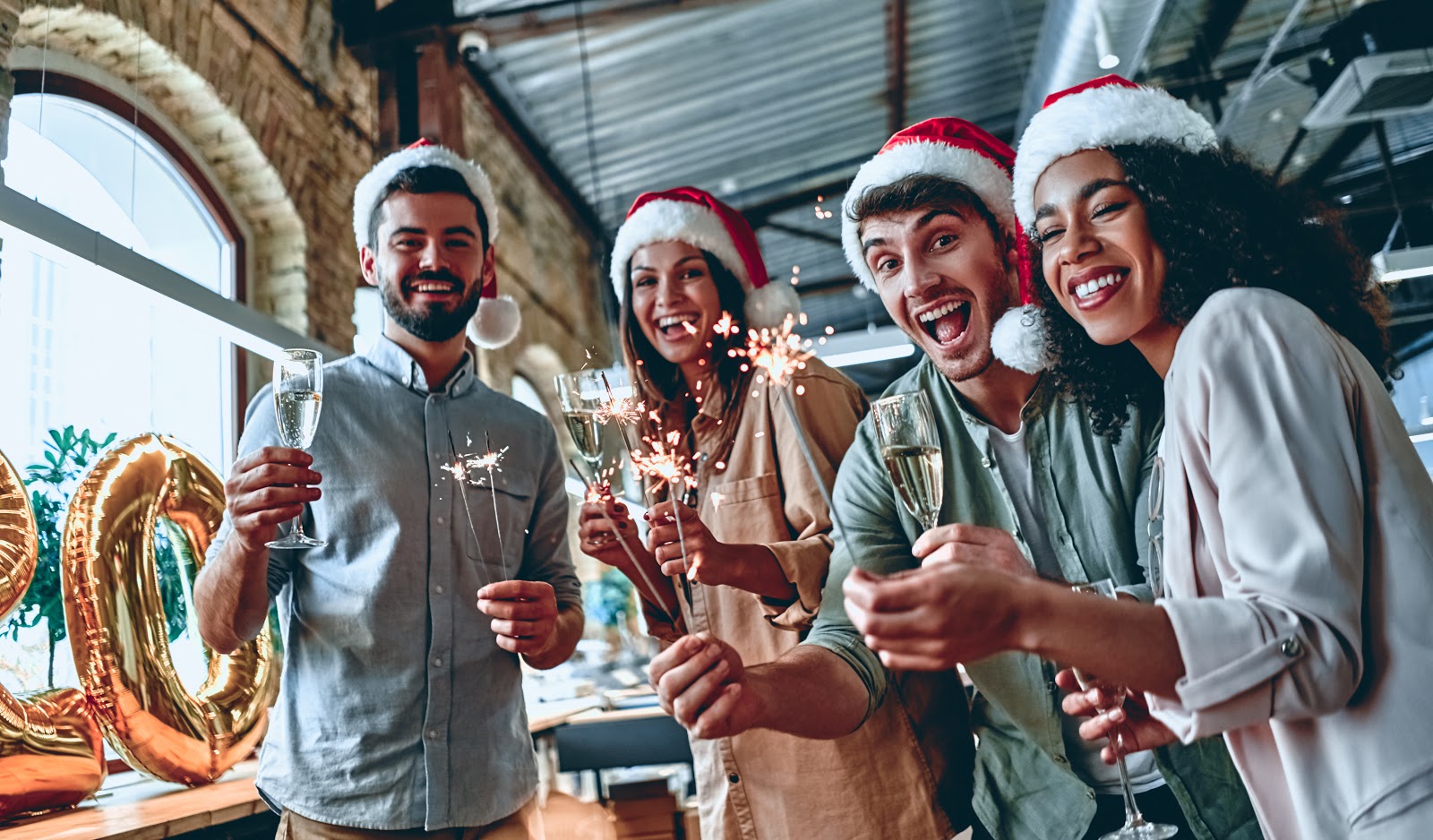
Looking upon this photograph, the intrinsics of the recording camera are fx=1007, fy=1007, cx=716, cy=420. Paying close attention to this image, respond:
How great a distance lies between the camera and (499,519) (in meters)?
2.12

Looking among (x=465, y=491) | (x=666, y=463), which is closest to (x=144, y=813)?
(x=465, y=491)

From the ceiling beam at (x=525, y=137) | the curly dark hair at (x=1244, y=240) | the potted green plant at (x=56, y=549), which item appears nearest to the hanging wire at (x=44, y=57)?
the potted green plant at (x=56, y=549)

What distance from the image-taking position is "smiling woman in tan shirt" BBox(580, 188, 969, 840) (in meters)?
1.75

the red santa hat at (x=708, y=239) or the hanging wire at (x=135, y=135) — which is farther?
the hanging wire at (x=135, y=135)

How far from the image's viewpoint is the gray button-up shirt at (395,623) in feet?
5.97

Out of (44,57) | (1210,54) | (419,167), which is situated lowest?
(419,167)

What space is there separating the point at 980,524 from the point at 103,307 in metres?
2.89

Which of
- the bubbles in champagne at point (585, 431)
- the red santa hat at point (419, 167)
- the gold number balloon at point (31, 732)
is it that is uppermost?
the red santa hat at point (419, 167)

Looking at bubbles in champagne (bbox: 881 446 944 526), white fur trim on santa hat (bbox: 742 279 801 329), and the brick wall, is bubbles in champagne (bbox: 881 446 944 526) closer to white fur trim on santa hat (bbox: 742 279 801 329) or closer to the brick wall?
white fur trim on santa hat (bbox: 742 279 801 329)

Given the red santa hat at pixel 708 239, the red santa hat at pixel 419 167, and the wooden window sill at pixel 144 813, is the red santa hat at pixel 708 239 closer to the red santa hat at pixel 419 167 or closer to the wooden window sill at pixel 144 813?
the red santa hat at pixel 419 167

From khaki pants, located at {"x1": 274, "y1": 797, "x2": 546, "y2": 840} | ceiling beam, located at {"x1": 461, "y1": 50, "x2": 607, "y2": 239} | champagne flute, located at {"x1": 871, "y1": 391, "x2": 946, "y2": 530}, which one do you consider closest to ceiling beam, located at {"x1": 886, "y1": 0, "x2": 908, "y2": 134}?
ceiling beam, located at {"x1": 461, "y1": 50, "x2": 607, "y2": 239}

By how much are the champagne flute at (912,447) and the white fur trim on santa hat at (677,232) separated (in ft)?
3.44

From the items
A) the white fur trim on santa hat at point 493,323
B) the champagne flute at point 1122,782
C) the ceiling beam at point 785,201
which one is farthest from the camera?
the ceiling beam at point 785,201

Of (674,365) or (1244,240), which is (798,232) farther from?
(1244,240)
